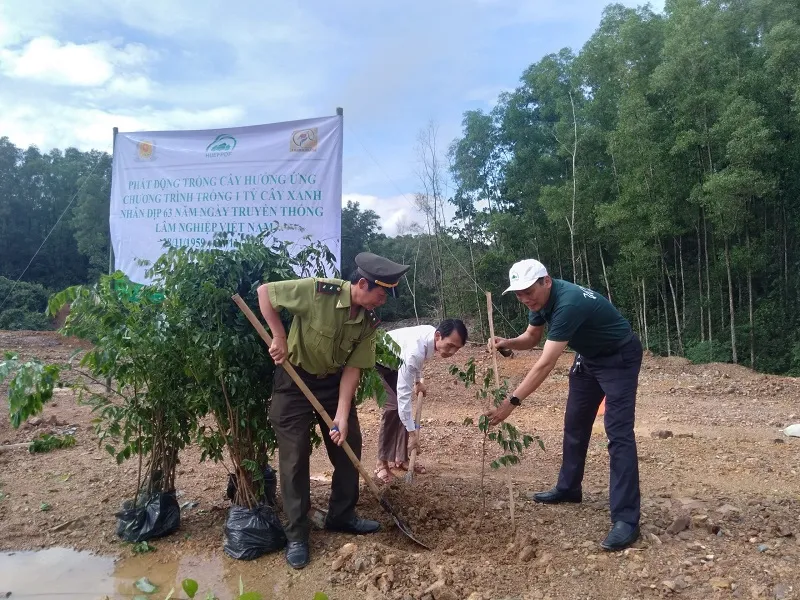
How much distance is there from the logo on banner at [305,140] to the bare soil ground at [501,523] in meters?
2.62

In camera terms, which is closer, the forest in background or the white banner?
the white banner

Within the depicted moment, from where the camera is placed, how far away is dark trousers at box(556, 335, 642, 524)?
3.32 metres

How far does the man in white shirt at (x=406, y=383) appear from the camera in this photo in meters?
4.32

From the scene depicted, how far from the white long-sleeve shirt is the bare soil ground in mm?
506

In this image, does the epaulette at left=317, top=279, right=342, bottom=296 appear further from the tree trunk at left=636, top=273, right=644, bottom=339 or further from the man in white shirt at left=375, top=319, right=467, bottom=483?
the tree trunk at left=636, top=273, right=644, bottom=339

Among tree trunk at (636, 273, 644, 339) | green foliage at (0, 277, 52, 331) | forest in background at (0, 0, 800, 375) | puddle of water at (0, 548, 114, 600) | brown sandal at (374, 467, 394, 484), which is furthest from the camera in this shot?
green foliage at (0, 277, 52, 331)

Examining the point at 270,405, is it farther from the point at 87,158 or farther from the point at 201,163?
the point at 87,158

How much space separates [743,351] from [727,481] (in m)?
13.3

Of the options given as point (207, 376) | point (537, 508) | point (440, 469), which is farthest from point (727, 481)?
point (207, 376)

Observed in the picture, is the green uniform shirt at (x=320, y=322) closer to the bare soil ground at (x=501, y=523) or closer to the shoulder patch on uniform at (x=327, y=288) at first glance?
the shoulder patch on uniform at (x=327, y=288)

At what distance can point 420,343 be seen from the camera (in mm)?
4477

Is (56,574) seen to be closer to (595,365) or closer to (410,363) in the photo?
(410,363)

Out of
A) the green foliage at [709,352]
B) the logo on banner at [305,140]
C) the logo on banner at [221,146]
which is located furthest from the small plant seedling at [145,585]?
the green foliage at [709,352]

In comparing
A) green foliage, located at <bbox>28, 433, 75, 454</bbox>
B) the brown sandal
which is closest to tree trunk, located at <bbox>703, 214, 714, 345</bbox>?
the brown sandal
